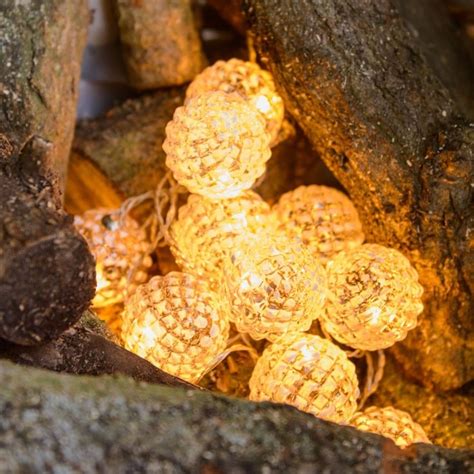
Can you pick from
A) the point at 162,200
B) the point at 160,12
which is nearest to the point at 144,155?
the point at 162,200

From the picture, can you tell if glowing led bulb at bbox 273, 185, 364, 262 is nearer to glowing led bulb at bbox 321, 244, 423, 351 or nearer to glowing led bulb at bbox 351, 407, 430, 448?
glowing led bulb at bbox 321, 244, 423, 351

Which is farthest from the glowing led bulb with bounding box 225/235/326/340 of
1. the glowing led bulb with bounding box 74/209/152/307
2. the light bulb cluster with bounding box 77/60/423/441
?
the glowing led bulb with bounding box 74/209/152/307

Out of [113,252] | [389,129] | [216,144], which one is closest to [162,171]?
[113,252]

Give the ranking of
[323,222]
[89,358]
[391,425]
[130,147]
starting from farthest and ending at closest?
[130,147], [323,222], [391,425], [89,358]

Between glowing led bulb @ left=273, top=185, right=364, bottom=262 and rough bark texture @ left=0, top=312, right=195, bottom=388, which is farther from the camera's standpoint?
glowing led bulb @ left=273, top=185, right=364, bottom=262

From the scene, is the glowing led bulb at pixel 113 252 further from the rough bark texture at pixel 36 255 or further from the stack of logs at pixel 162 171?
the rough bark texture at pixel 36 255

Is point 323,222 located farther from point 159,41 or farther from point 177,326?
point 159,41

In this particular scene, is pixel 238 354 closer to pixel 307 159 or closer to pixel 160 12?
pixel 307 159
